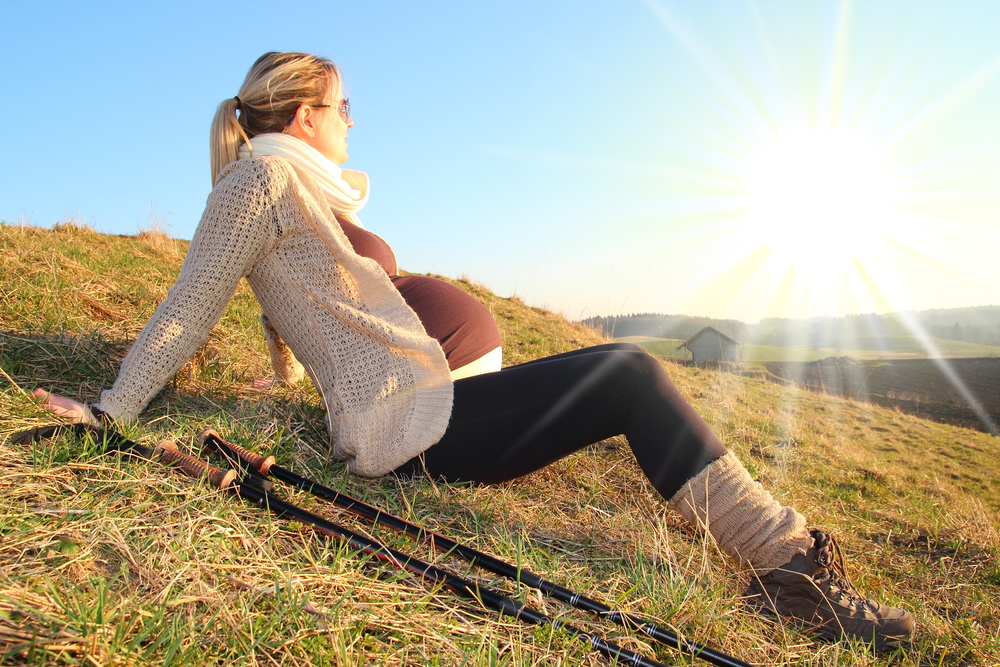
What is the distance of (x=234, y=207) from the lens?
1.90 m

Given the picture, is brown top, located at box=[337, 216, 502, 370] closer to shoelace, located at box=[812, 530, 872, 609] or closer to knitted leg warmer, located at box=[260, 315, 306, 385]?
knitted leg warmer, located at box=[260, 315, 306, 385]

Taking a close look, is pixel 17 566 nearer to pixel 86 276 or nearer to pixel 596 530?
pixel 596 530

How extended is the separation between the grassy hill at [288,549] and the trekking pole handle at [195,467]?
3cm

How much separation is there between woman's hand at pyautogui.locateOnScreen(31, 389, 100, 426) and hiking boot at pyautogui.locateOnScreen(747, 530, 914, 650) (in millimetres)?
2320

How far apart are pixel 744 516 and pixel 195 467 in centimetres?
176

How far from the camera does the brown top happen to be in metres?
2.18

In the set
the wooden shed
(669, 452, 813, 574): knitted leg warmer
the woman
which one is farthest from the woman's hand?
the wooden shed

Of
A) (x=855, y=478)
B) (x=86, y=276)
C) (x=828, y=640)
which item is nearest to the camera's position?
(x=828, y=640)

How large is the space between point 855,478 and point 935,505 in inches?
26.1

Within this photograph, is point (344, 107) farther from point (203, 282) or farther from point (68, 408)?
point (68, 408)

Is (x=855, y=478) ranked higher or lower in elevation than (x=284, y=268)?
lower

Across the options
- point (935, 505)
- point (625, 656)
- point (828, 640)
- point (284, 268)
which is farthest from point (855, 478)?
point (284, 268)

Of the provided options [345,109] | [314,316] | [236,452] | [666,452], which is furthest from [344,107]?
[666,452]

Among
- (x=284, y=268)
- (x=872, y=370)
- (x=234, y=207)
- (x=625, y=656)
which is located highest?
(x=234, y=207)
